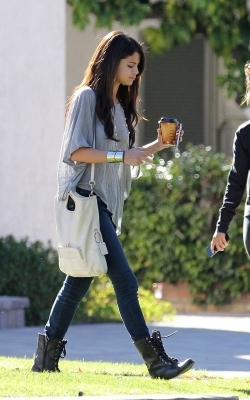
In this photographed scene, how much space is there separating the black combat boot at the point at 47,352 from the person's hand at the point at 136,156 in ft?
3.45

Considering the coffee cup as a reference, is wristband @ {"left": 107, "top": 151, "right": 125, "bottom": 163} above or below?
below

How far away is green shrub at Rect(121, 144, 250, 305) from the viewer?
1149 cm

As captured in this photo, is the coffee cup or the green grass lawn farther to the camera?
the coffee cup

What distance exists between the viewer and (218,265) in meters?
11.5

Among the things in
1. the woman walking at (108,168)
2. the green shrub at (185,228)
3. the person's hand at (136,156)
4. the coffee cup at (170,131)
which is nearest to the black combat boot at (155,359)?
the woman walking at (108,168)

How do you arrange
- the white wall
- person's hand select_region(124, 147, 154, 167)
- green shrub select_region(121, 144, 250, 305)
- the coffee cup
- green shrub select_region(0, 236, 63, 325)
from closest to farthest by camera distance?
the coffee cup
person's hand select_region(124, 147, 154, 167)
green shrub select_region(0, 236, 63, 325)
the white wall
green shrub select_region(121, 144, 250, 305)

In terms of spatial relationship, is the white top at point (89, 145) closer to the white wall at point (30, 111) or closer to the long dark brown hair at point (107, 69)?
the long dark brown hair at point (107, 69)

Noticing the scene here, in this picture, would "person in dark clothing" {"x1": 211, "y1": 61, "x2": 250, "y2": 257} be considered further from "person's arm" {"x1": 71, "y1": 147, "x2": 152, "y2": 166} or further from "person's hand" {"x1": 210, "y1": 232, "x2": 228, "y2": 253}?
"person's arm" {"x1": 71, "y1": 147, "x2": 152, "y2": 166}

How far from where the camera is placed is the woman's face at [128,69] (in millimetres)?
5641

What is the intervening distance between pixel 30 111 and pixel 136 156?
544 cm

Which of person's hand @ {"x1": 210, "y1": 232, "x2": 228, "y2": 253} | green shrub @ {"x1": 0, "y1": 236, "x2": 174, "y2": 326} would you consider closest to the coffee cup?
person's hand @ {"x1": 210, "y1": 232, "x2": 228, "y2": 253}

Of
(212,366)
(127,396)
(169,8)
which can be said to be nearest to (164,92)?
(169,8)

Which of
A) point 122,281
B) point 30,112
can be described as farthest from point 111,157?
point 30,112

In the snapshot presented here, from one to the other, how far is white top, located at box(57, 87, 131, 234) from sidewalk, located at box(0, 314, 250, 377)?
132cm
